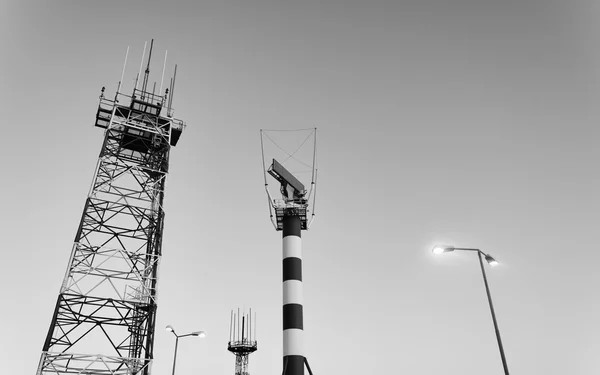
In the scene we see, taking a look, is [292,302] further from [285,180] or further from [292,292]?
[285,180]

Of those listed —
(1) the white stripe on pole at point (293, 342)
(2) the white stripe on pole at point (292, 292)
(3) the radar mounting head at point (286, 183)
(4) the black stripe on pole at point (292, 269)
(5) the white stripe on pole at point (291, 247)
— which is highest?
(3) the radar mounting head at point (286, 183)

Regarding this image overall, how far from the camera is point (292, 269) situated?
30.9 meters

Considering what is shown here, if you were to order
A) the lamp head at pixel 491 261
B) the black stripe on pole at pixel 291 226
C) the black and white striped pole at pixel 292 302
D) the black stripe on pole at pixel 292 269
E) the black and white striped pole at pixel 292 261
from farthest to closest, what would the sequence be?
the black stripe on pole at pixel 291 226, the black stripe on pole at pixel 292 269, the black and white striped pole at pixel 292 261, the black and white striped pole at pixel 292 302, the lamp head at pixel 491 261

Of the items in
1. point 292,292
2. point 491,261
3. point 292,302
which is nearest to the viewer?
point 491,261

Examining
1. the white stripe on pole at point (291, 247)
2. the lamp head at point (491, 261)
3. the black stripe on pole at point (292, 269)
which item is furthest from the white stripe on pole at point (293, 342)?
the lamp head at point (491, 261)

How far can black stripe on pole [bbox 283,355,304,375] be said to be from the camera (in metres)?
28.0

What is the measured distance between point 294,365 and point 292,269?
6028 millimetres

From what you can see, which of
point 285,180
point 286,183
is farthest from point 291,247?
point 285,180

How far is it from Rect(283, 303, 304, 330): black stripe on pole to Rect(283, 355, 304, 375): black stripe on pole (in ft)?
6.06

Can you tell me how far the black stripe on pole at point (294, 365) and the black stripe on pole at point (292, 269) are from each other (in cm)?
503

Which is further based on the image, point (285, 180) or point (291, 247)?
point (285, 180)

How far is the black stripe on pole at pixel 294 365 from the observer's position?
28022 mm

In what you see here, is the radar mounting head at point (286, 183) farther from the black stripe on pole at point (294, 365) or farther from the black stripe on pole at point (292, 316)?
the black stripe on pole at point (294, 365)

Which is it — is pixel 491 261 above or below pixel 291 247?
below
